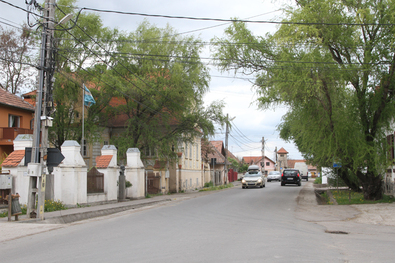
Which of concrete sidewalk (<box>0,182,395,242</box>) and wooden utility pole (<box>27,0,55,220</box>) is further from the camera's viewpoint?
wooden utility pole (<box>27,0,55,220</box>)

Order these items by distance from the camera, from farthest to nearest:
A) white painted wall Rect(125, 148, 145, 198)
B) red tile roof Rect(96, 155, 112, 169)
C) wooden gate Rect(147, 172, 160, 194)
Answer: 1. wooden gate Rect(147, 172, 160, 194)
2. white painted wall Rect(125, 148, 145, 198)
3. red tile roof Rect(96, 155, 112, 169)

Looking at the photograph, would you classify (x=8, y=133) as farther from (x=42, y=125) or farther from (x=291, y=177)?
(x=291, y=177)

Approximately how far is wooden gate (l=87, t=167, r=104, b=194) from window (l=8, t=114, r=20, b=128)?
52.5 ft

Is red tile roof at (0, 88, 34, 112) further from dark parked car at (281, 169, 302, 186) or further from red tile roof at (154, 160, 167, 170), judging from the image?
dark parked car at (281, 169, 302, 186)

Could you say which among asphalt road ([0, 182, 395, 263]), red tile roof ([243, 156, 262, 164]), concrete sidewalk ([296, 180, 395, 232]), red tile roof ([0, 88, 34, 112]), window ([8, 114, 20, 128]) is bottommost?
concrete sidewalk ([296, 180, 395, 232])

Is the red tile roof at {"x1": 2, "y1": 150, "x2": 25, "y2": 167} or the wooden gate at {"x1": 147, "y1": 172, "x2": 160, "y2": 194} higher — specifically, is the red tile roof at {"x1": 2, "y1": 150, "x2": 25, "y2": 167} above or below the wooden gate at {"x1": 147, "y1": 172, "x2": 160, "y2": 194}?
above

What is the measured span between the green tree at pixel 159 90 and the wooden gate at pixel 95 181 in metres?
7.74

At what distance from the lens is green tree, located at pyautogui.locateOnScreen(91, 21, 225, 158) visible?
26.9m

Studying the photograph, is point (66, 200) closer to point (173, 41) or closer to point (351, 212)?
point (351, 212)

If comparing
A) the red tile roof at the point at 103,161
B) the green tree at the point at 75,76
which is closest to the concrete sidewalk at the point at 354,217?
the red tile roof at the point at 103,161

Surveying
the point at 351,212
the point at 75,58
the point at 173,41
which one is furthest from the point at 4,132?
the point at 351,212

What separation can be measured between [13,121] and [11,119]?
0.39 meters

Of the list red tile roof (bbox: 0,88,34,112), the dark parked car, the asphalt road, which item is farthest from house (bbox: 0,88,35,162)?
the dark parked car

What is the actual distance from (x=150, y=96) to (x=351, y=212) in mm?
16138
